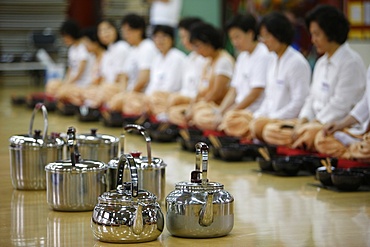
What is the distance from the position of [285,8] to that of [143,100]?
2465mm

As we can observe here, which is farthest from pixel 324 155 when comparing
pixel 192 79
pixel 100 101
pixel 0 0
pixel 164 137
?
pixel 0 0

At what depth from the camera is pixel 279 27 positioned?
6430mm

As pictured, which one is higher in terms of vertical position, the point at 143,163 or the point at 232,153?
the point at 143,163

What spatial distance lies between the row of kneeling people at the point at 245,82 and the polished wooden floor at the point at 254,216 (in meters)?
0.60

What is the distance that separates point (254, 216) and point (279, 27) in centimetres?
269

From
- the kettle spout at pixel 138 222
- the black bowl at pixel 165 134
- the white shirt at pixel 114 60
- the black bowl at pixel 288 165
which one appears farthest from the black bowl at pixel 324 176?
the white shirt at pixel 114 60

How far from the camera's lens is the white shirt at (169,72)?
8.85 metres

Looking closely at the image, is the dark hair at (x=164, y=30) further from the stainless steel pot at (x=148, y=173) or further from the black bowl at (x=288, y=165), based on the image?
the stainless steel pot at (x=148, y=173)

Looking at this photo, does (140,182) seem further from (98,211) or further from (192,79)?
(192,79)

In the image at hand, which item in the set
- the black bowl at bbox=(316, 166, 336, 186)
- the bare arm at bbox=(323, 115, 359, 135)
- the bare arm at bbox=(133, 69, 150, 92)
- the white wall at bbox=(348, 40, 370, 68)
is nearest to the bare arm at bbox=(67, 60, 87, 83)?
the bare arm at bbox=(133, 69, 150, 92)

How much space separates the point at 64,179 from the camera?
13.0 feet

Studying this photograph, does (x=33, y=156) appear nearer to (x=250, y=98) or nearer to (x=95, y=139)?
(x=95, y=139)

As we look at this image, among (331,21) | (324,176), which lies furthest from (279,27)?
(324,176)

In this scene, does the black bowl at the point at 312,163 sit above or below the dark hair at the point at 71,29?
below
